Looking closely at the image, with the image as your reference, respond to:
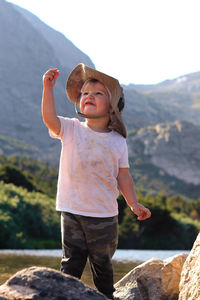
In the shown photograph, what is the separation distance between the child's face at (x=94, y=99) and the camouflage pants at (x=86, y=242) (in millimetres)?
968

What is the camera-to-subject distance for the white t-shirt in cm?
427

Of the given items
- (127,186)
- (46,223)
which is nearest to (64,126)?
(127,186)

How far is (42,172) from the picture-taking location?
84.0 meters

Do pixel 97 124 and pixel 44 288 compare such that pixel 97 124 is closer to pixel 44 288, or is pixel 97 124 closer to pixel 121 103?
pixel 121 103

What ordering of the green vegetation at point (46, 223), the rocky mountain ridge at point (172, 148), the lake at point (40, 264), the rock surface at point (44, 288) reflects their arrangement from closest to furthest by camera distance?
the rock surface at point (44, 288)
the lake at point (40, 264)
the green vegetation at point (46, 223)
the rocky mountain ridge at point (172, 148)

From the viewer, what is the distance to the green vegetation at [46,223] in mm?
33531

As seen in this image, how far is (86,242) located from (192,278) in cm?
102

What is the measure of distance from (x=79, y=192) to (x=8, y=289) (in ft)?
→ 4.13

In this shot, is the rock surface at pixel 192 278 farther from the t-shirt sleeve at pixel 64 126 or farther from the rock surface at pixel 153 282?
the t-shirt sleeve at pixel 64 126

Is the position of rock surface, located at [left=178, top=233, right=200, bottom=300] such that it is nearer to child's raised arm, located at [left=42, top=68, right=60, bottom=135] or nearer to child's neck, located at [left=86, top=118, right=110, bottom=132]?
child's neck, located at [left=86, top=118, right=110, bottom=132]

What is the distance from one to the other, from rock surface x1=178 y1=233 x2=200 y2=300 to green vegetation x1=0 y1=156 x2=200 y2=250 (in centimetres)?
2680

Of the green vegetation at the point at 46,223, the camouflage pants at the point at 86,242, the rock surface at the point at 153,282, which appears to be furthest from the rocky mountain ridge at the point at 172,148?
the camouflage pants at the point at 86,242

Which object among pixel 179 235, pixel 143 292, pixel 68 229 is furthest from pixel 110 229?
pixel 179 235

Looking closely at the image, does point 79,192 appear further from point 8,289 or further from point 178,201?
point 178,201
